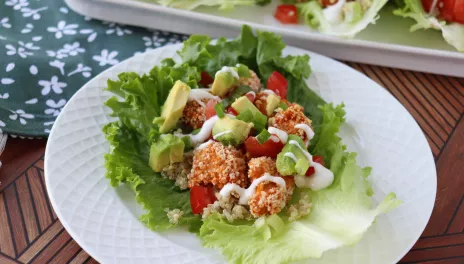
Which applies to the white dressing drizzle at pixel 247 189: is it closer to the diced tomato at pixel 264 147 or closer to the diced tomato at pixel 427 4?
the diced tomato at pixel 264 147

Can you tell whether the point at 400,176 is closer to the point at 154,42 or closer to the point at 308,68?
the point at 308,68

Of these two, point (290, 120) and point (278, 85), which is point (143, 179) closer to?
point (290, 120)

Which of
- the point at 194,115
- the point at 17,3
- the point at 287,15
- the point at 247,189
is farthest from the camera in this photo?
the point at 17,3

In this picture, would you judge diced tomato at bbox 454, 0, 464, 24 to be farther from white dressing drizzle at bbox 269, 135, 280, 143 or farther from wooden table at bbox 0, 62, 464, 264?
white dressing drizzle at bbox 269, 135, 280, 143

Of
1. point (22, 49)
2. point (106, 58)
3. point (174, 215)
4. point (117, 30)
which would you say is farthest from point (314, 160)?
point (22, 49)

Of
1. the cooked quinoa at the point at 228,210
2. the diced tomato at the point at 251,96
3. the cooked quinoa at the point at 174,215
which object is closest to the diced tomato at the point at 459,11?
the diced tomato at the point at 251,96

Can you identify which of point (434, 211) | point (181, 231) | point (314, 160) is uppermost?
point (314, 160)
